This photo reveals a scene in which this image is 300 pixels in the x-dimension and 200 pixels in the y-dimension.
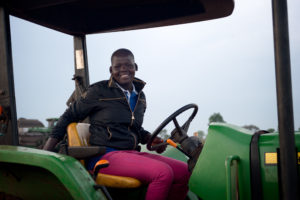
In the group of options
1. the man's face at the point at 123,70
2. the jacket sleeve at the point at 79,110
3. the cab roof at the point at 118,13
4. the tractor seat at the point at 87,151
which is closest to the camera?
the tractor seat at the point at 87,151

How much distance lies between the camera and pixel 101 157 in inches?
82.3

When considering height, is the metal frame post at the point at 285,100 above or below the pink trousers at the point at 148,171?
above

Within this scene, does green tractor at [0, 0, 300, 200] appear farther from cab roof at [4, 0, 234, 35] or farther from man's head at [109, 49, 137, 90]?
man's head at [109, 49, 137, 90]

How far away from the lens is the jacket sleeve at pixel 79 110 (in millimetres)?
2324

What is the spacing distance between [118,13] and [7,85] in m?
0.97

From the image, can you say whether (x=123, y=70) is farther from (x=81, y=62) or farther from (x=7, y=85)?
(x=7, y=85)

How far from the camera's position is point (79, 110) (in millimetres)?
2350

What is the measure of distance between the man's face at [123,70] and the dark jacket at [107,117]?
0.24 feet

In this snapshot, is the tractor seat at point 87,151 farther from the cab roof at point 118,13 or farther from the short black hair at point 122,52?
the cab roof at point 118,13

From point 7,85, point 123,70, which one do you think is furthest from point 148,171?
point 7,85

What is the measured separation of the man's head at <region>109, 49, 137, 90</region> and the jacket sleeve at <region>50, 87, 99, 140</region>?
0.68 feet

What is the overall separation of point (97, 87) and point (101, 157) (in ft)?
1.77

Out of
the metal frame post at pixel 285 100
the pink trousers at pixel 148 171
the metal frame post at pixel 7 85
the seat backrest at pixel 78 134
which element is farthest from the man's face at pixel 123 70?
the metal frame post at pixel 285 100

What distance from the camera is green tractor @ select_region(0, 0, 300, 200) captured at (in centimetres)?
125
